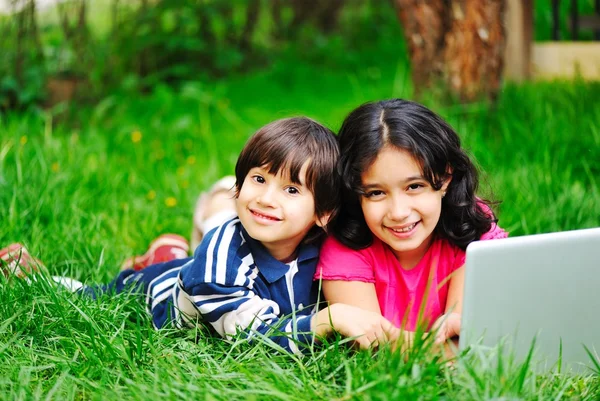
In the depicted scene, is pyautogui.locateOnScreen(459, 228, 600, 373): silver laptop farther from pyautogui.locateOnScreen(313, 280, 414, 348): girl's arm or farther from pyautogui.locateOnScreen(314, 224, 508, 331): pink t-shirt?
pyautogui.locateOnScreen(314, 224, 508, 331): pink t-shirt

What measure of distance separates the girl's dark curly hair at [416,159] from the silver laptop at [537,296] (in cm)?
42

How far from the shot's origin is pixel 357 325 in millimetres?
1972

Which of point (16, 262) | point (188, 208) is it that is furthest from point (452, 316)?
point (188, 208)

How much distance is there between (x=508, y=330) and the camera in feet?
5.79

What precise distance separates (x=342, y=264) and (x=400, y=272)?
6.9 inches

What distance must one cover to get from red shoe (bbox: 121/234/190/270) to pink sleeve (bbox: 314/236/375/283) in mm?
838

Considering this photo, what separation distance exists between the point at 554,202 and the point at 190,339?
165 centimetres

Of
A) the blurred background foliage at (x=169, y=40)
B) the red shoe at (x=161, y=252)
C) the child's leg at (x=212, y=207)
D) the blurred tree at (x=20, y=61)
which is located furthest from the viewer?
the blurred background foliage at (x=169, y=40)

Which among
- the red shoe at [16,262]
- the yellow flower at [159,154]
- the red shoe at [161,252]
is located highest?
the yellow flower at [159,154]

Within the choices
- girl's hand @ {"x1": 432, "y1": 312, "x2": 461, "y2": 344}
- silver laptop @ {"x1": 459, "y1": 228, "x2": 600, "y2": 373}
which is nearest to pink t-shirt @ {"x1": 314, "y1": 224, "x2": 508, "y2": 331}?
girl's hand @ {"x1": 432, "y1": 312, "x2": 461, "y2": 344}

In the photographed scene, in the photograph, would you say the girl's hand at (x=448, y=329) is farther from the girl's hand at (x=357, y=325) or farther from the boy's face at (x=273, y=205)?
the boy's face at (x=273, y=205)

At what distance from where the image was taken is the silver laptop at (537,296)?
5.50ft

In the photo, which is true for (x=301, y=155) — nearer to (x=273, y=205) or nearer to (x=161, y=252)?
(x=273, y=205)

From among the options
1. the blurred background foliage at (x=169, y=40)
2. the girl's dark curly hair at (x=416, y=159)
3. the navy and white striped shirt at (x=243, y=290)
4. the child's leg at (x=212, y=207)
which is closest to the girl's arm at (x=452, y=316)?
the girl's dark curly hair at (x=416, y=159)
